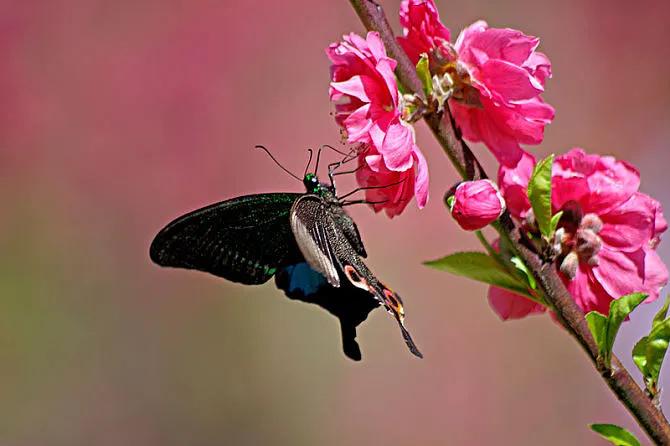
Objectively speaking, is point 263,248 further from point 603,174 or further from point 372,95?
point 603,174

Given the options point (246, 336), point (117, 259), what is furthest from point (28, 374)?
point (246, 336)

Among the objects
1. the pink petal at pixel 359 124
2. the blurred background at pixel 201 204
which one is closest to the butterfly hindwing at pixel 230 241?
the pink petal at pixel 359 124

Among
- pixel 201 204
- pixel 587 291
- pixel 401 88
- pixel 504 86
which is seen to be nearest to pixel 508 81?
pixel 504 86

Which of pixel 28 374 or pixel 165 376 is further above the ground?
pixel 28 374

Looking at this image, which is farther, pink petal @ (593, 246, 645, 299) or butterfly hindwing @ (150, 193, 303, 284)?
butterfly hindwing @ (150, 193, 303, 284)

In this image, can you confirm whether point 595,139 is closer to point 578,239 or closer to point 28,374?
point 28,374

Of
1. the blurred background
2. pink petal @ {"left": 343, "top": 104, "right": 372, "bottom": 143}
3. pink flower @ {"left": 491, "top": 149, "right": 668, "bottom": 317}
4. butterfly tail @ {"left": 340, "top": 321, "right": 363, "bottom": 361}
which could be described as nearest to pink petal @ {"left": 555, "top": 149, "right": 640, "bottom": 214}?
pink flower @ {"left": 491, "top": 149, "right": 668, "bottom": 317}

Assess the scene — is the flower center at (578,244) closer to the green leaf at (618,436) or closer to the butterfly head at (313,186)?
the green leaf at (618,436)

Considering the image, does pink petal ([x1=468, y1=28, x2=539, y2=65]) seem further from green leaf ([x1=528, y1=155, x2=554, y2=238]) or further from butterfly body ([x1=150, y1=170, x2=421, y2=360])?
butterfly body ([x1=150, y1=170, x2=421, y2=360])
